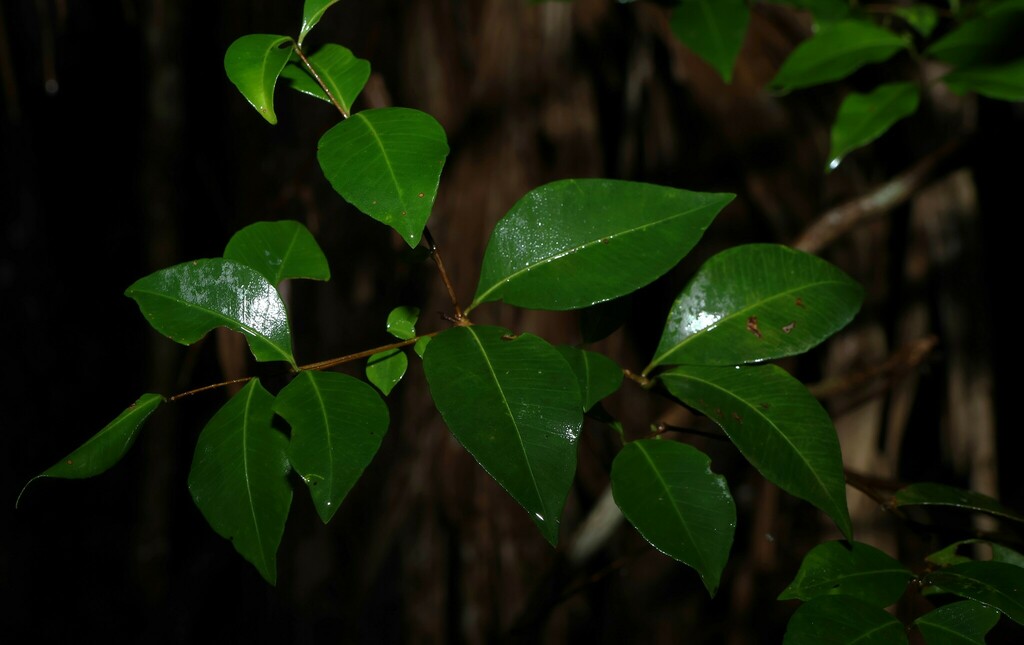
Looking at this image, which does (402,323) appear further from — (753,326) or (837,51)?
(837,51)

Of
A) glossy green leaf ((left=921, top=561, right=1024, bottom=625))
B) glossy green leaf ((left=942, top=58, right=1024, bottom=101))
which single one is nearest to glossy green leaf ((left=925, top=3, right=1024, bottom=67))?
glossy green leaf ((left=942, top=58, right=1024, bottom=101))

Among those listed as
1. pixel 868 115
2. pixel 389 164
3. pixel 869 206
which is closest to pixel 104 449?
pixel 389 164

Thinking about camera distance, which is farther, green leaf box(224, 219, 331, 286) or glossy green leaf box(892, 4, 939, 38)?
glossy green leaf box(892, 4, 939, 38)

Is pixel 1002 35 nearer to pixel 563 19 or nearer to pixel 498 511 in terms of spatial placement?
pixel 563 19

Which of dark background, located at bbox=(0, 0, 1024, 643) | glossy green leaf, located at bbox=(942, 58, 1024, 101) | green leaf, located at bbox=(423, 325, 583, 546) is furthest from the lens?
dark background, located at bbox=(0, 0, 1024, 643)

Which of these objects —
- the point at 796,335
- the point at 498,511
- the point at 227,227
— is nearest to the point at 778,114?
the point at 498,511

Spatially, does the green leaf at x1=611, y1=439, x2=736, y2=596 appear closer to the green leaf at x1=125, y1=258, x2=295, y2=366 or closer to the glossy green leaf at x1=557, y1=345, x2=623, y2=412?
the glossy green leaf at x1=557, y1=345, x2=623, y2=412
